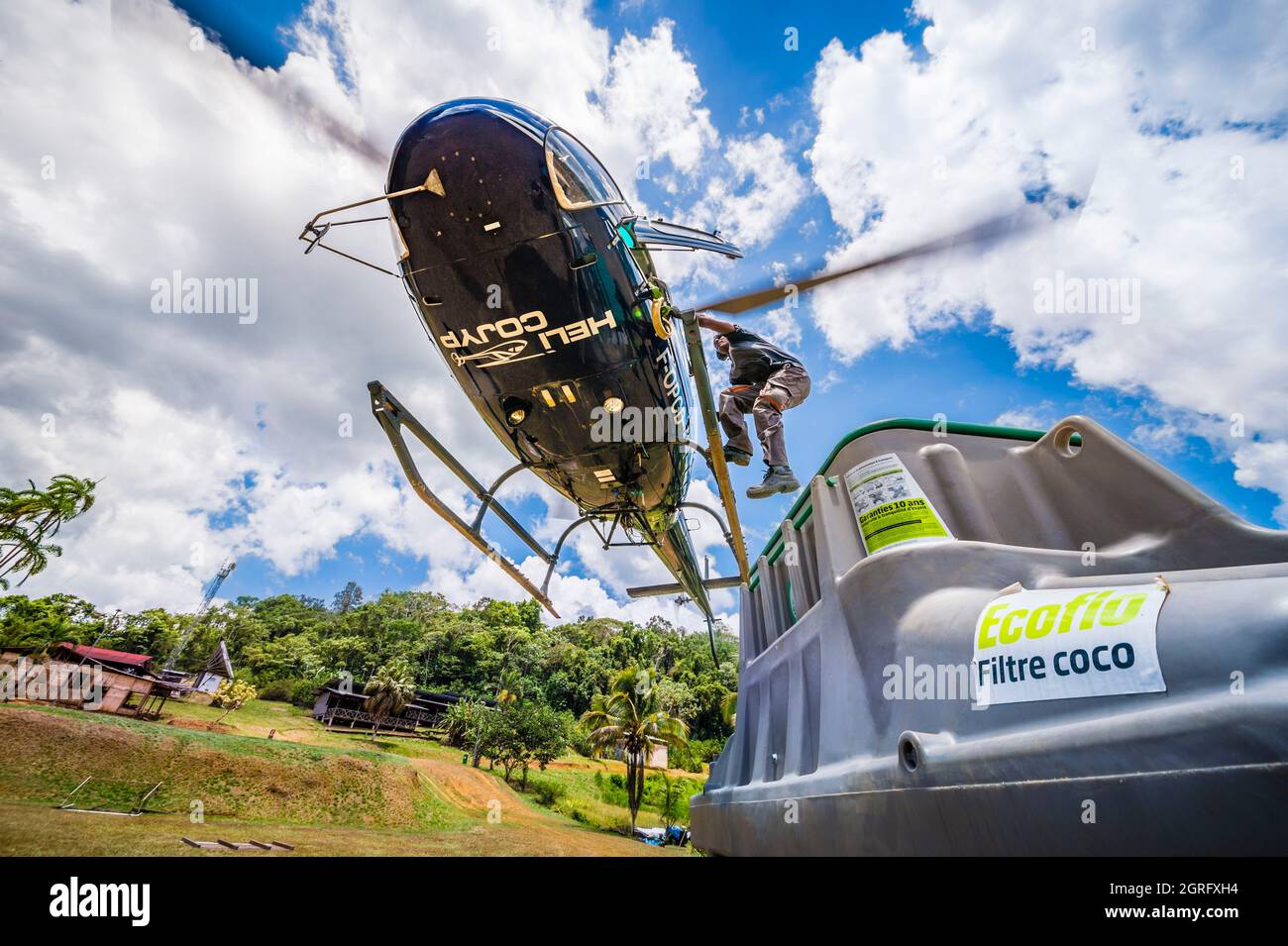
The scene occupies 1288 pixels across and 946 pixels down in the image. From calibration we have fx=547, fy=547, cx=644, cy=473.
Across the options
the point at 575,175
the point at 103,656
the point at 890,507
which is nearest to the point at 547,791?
the point at 103,656

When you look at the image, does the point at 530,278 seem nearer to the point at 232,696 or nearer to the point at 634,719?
the point at 634,719

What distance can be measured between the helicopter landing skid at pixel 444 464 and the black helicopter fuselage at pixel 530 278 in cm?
79

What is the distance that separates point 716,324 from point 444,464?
3.64 metres

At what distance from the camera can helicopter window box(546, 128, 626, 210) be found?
466 cm

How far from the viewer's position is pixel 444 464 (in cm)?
667

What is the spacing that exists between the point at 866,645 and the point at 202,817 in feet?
83.6

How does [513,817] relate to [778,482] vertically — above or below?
below

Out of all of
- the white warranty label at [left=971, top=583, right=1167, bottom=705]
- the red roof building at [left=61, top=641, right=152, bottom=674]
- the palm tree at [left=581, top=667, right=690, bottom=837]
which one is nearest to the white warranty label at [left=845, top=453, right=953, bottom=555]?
the white warranty label at [left=971, top=583, right=1167, bottom=705]

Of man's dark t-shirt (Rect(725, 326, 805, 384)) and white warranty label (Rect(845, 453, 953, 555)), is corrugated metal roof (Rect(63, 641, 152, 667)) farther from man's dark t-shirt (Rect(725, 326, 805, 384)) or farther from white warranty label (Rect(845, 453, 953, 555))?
white warranty label (Rect(845, 453, 953, 555))

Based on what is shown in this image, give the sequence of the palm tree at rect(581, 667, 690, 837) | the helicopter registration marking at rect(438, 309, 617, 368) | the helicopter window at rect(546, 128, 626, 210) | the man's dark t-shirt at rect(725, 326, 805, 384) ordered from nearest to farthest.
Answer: the helicopter window at rect(546, 128, 626, 210) → the helicopter registration marking at rect(438, 309, 617, 368) → the man's dark t-shirt at rect(725, 326, 805, 384) → the palm tree at rect(581, 667, 690, 837)

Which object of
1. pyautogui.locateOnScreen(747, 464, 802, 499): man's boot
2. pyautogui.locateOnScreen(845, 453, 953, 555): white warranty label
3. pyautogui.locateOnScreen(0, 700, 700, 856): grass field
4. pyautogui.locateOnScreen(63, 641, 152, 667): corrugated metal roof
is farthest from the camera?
pyautogui.locateOnScreen(63, 641, 152, 667): corrugated metal roof

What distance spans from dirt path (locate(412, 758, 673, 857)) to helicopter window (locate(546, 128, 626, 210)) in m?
22.3

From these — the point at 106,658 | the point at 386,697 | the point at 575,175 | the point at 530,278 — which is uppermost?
the point at 575,175
